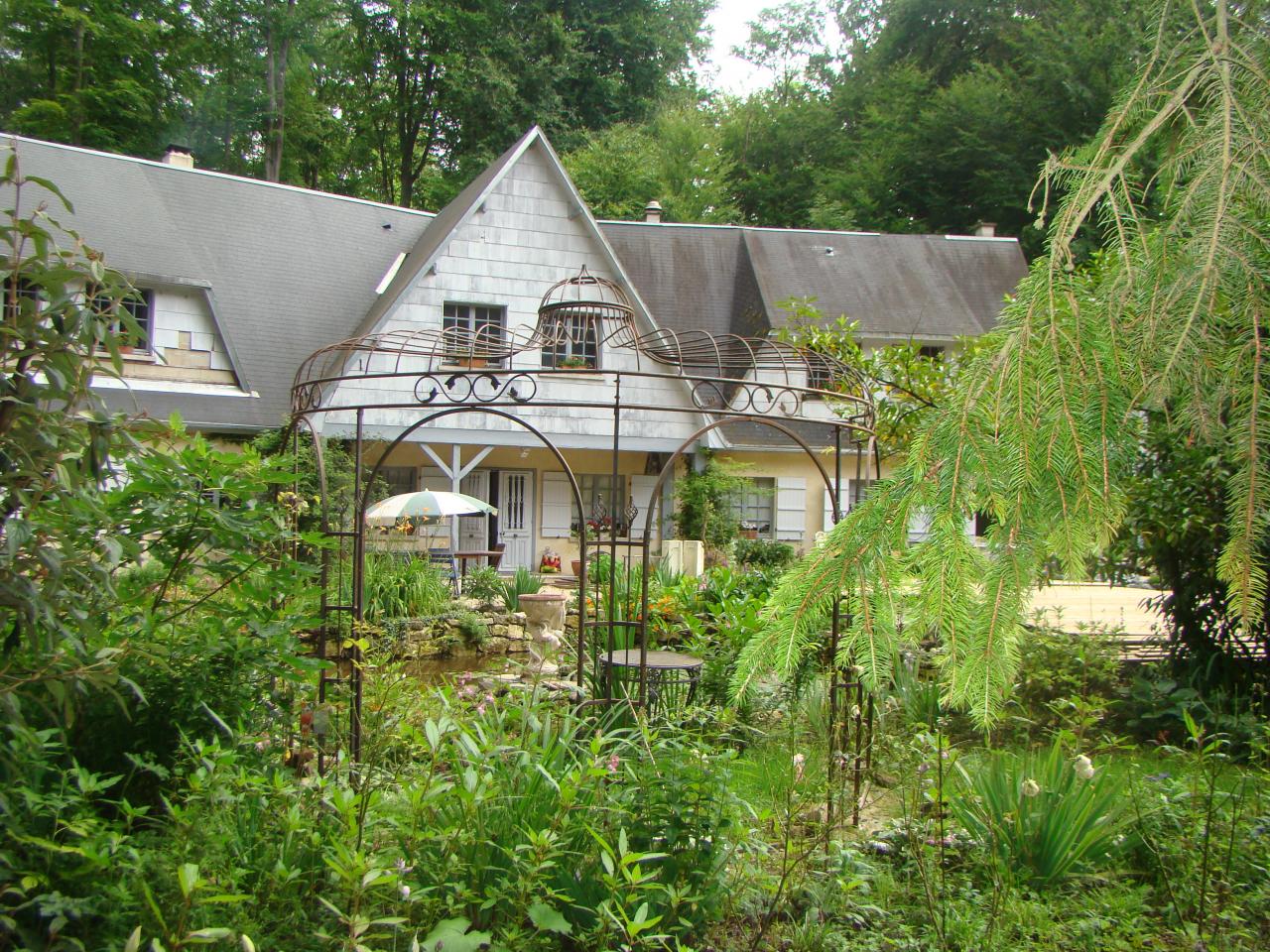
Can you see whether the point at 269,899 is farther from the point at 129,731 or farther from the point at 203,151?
the point at 203,151

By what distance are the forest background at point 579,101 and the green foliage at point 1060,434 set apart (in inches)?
816

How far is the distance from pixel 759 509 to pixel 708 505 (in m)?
2.59

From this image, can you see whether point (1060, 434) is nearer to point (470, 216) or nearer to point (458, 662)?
point (458, 662)

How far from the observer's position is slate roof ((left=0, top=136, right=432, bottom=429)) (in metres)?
14.5

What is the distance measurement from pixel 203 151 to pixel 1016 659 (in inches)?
1032

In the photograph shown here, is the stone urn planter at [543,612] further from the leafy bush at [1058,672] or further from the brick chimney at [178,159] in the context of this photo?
the brick chimney at [178,159]

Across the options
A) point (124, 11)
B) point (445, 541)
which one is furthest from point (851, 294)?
point (124, 11)

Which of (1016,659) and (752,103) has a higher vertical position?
(752,103)

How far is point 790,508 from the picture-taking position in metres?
17.7

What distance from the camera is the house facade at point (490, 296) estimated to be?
14.7m

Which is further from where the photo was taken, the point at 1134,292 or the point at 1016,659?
the point at 1134,292

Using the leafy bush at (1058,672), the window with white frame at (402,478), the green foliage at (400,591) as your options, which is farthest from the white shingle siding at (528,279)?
the leafy bush at (1058,672)

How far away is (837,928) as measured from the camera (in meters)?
3.41

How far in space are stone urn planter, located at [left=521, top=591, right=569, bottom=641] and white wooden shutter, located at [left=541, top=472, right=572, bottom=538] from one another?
6.72 metres
